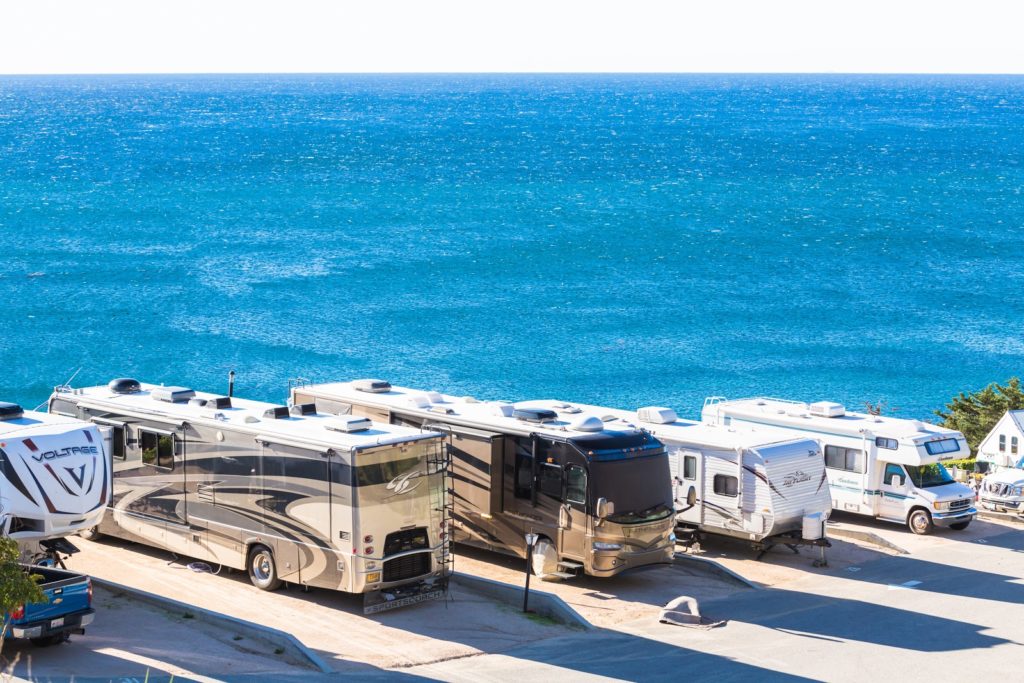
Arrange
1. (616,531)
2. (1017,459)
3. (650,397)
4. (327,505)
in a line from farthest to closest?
(650,397) < (1017,459) < (616,531) < (327,505)

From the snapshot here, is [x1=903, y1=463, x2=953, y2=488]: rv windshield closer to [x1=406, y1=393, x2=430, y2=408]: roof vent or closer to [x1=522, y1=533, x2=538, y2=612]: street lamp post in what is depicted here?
[x1=522, y1=533, x2=538, y2=612]: street lamp post

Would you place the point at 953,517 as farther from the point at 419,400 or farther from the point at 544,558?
the point at 419,400

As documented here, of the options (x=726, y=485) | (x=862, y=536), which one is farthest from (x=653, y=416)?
(x=862, y=536)

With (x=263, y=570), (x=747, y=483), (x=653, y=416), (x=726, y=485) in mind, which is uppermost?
(x=653, y=416)

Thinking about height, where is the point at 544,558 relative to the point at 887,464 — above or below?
below

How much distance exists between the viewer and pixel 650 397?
5978cm

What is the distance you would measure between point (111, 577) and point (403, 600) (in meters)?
4.63

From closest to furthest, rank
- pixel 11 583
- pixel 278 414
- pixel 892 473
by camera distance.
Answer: pixel 11 583 < pixel 278 414 < pixel 892 473

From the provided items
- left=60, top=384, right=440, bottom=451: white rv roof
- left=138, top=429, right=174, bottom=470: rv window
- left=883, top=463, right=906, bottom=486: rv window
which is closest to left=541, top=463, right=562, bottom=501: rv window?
left=60, top=384, right=440, bottom=451: white rv roof

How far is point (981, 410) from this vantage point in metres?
42.8

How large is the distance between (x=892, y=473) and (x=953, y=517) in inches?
52.9

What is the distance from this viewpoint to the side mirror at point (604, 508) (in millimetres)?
19969

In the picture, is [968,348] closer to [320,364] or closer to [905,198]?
[320,364]

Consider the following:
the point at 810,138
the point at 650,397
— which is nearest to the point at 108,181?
the point at 650,397
